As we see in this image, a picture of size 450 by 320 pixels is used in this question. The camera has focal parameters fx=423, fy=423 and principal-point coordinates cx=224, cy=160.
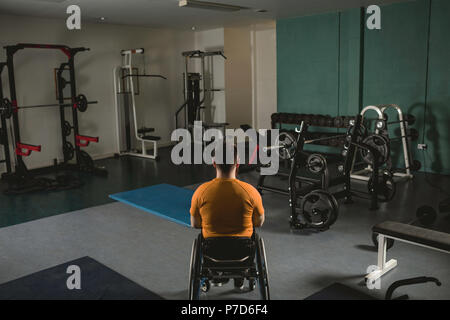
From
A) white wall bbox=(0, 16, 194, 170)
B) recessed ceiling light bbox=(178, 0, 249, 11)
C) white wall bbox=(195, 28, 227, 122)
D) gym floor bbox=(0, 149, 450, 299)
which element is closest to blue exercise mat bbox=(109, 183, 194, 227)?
gym floor bbox=(0, 149, 450, 299)

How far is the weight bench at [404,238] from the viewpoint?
2285 millimetres

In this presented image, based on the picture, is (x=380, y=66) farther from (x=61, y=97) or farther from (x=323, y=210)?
(x=61, y=97)

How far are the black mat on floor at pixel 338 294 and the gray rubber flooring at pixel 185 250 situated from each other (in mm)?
48

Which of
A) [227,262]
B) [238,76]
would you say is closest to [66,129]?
[238,76]

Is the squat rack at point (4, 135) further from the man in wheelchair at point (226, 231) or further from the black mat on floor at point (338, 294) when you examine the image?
the black mat on floor at point (338, 294)

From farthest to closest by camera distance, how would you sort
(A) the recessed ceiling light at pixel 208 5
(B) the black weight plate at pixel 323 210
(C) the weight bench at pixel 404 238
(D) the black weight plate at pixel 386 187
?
(A) the recessed ceiling light at pixel 208 5 → (D) the black weight plate at pixel 386 187 → (B) the black weight plate at pixel 323 210 → (C) the weight bench at pixel 404 238

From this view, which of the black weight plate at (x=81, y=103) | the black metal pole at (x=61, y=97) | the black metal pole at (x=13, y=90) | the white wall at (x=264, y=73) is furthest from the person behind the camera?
the white wall at (x=264, y=73)

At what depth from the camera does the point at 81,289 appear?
248 centimetres

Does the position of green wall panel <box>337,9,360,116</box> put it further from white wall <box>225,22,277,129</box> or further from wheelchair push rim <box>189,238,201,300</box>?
wheelchair push rim <box>189,238,201,300</box>

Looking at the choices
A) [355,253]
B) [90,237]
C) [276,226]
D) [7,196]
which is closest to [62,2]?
[7,196]

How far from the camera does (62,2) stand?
4.62 m

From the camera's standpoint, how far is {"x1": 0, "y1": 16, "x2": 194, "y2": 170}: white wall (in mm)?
5730

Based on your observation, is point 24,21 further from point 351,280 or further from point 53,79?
point 351,280

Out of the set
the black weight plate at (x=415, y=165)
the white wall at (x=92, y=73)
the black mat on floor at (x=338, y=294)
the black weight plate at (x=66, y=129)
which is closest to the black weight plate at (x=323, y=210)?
the black mat on floor at (x=338, y=294)
